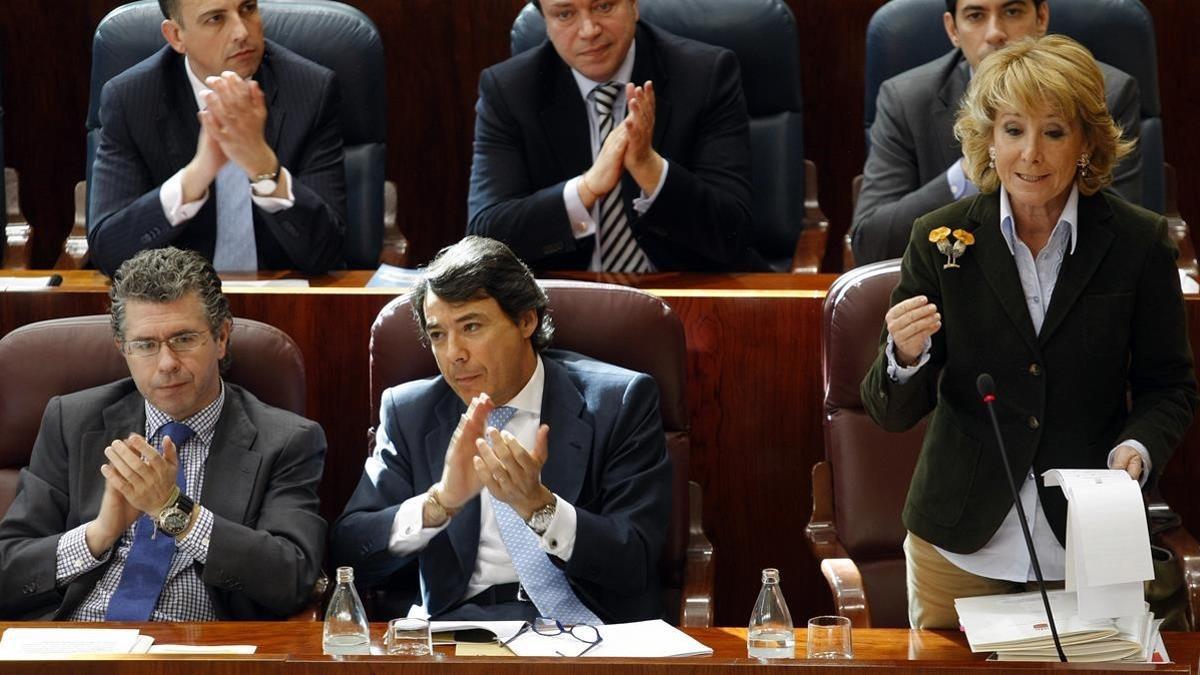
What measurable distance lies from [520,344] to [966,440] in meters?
0.72

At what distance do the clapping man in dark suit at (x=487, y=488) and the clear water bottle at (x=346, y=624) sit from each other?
0.41m

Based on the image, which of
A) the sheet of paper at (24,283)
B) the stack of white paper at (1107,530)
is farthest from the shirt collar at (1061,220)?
the sheet of paper at (24,283)

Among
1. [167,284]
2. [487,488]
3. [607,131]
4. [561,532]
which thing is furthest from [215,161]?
[561,532]

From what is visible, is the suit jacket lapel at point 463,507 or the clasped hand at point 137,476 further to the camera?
the suit jacket lapel at point 463,507

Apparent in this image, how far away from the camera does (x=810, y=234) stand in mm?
3670

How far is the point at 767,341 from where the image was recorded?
273cm

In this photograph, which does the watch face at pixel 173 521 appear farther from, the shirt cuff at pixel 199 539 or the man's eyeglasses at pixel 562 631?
the man's eyeglasses at pixel 562 631

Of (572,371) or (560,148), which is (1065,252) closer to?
(572,371)

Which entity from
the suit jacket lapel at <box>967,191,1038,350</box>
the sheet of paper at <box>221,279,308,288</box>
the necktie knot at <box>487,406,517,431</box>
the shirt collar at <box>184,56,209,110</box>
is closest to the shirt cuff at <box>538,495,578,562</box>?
the necktie knot at <box>487,406,517,431</box>

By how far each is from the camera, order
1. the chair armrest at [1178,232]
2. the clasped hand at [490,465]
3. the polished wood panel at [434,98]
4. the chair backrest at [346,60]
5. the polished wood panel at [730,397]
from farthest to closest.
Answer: the polished wood panel at [434,98], the chair backrest at [346,60], the chair armrest at [1178,232], the polished wood panel at [730,397], the clasped hand at [490,465]

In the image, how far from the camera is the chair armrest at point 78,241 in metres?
3.62

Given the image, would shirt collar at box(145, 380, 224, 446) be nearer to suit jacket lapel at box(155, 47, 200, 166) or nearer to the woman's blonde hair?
suit jacket lapel at box(155, 47, 200, 166)

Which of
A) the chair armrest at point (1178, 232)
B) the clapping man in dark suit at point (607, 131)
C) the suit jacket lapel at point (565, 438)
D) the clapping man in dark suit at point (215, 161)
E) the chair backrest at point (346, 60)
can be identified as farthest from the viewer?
the chair backrest at point (346, 60)

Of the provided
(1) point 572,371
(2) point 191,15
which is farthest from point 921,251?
(2) point 191,15
